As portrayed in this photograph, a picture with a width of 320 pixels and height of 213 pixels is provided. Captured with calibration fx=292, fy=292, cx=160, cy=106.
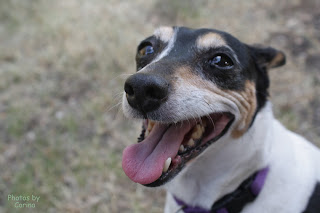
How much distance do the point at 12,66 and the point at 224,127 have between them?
4.68m

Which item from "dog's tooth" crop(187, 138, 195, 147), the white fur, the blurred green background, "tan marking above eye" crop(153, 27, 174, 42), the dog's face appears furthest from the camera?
the blurred green background

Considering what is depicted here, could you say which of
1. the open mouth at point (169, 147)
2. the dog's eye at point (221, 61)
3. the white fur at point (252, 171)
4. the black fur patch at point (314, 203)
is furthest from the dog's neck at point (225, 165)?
the dog's eye at point (221, 61)

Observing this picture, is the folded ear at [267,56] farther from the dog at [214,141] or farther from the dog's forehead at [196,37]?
the dog's forehead at [196,37]

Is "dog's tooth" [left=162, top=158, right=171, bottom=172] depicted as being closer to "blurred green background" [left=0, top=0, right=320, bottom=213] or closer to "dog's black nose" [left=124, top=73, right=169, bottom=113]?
"dog's black nose" [left=124, top=73, right=169, bottom=113]

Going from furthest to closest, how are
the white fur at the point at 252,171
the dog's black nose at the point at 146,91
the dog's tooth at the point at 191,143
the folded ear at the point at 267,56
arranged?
the folded ear at the point at 267,56, the white fur at the point at 252,171, the dog's tooth at the point at 191,143, the dog's black nose at the point at 146,91

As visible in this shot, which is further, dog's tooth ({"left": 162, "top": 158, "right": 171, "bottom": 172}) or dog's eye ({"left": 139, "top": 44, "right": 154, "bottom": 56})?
dog's eye ({"left": 139, "top": 44, "right": 154, "bottom": 56})

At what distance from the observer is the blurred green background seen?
332cm

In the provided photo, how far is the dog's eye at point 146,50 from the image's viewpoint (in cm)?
225

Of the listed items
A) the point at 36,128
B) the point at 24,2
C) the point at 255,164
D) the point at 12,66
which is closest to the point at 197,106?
the point at 255,164

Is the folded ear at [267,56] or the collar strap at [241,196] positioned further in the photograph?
the folded ear at [267,56]

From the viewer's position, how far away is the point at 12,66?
5312mm

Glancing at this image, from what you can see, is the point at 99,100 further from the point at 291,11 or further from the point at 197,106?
the point at 291,11

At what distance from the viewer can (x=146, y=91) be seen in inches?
61.5

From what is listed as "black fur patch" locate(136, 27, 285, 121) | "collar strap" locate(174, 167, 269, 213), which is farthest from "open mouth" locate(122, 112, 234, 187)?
"collar strap" locate(174, 167, 269, 213)
